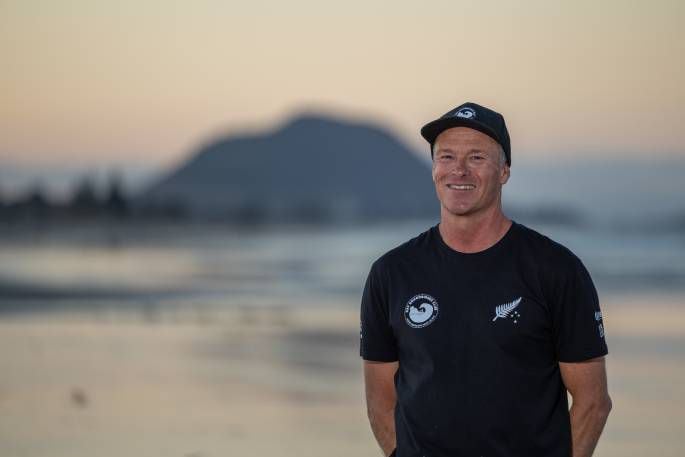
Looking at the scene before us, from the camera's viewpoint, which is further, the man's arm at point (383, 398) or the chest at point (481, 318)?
the man's arm at point (383, 398)

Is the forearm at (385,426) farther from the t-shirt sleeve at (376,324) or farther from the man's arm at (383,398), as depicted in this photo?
the t-shirt sleeve at (376,324)

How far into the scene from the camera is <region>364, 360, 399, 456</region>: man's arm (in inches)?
133

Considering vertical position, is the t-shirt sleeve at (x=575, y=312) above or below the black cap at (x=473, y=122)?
below

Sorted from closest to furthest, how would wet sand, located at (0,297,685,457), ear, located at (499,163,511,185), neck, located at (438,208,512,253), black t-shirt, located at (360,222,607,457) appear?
black t-shirt, located at (360,222,607,457)
neck, located at (438,208,512,253)
ear, located at (499,163,511,185)
wet sand, located at (0,297,685,457)

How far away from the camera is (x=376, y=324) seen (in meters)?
3.35

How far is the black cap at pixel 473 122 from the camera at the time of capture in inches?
127

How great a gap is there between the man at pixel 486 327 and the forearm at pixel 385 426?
10 cm

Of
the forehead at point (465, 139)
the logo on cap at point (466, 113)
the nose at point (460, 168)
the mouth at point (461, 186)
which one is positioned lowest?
the mouth at point (461, 186)

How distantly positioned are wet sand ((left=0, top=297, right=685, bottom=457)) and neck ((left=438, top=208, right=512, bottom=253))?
4.88 meters

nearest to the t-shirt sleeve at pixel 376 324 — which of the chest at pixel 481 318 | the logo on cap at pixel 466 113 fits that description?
the chest at pixel 481 318

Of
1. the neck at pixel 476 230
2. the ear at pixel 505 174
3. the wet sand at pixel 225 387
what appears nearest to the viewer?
the neck at pixel 476 230

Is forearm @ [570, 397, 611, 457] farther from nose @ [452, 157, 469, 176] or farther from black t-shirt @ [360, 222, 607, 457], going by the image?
nose @ [452, 157, 469, 176]

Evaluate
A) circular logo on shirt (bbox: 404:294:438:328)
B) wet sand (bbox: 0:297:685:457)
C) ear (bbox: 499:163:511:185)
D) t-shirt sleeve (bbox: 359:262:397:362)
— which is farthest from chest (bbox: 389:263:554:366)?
wet sand (bbox: 0:297:685:457)

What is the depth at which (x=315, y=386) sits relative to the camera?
1137cm
